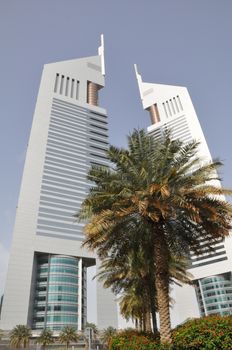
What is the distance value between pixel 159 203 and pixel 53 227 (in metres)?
85.9

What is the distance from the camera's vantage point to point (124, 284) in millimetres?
29750

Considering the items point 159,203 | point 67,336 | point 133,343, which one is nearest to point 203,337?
point 133,343

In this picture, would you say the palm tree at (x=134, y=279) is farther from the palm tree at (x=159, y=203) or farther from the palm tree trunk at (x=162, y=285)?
the palm tree trunk at (x=162, y=285)

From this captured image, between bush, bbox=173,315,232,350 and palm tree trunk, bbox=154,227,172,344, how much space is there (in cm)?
58

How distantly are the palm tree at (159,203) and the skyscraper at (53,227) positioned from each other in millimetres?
76264

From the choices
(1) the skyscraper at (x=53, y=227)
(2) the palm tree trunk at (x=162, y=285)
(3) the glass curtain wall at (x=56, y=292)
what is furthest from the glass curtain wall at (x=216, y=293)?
(2) the palm tree trunk at (x=162, y=285)

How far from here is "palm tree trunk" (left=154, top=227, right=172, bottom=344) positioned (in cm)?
1358

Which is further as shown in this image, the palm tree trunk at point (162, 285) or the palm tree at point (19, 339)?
the palm tree at point (19, 339)

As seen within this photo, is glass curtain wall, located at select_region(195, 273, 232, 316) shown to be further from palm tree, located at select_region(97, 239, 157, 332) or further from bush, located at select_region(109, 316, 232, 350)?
bush, located at select_region(109, 316, 232, 350)

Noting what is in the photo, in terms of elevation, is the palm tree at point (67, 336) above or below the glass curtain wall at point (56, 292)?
below

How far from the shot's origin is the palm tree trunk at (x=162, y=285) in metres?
13.6

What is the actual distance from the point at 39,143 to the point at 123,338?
103104mm

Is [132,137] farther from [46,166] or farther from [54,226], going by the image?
[46,166]

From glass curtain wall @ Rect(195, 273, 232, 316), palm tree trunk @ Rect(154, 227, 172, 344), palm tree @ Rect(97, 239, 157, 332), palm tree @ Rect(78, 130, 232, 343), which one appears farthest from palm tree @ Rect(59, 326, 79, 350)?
glass curtain wall @ Rect(195, 273, 232, 316)
